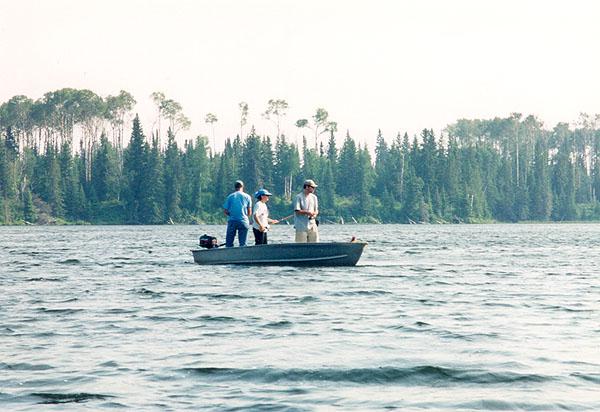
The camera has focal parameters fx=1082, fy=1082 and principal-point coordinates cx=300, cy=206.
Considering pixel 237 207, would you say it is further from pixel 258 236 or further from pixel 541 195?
pixel 541 195

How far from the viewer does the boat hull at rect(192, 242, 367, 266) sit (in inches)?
1075

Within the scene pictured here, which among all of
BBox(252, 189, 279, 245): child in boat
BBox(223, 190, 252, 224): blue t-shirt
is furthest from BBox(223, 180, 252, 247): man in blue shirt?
BBox(252, 189, 279, 245): child in boat

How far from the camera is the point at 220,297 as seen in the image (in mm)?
19906

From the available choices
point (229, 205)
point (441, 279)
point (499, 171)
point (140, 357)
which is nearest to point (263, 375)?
point (140, 357)

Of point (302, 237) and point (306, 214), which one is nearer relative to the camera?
point (306, 214)

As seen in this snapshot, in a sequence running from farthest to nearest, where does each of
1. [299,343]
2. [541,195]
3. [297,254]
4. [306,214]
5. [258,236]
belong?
[541,195]
[258,236]
[297,254]
[306,214]
[299,343]

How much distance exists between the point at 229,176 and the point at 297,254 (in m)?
131

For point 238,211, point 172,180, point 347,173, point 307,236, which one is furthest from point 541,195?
point 238,211

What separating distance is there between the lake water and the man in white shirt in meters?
2.25

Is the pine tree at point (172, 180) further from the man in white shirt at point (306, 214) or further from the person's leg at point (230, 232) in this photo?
the man in white shirt at point (306, 214)

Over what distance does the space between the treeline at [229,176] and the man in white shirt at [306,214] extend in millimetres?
117537

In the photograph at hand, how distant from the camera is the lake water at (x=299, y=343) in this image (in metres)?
10.3

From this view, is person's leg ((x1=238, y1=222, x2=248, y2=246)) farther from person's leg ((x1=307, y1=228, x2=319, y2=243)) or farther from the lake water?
the lake water

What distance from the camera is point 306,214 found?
26969 mm
